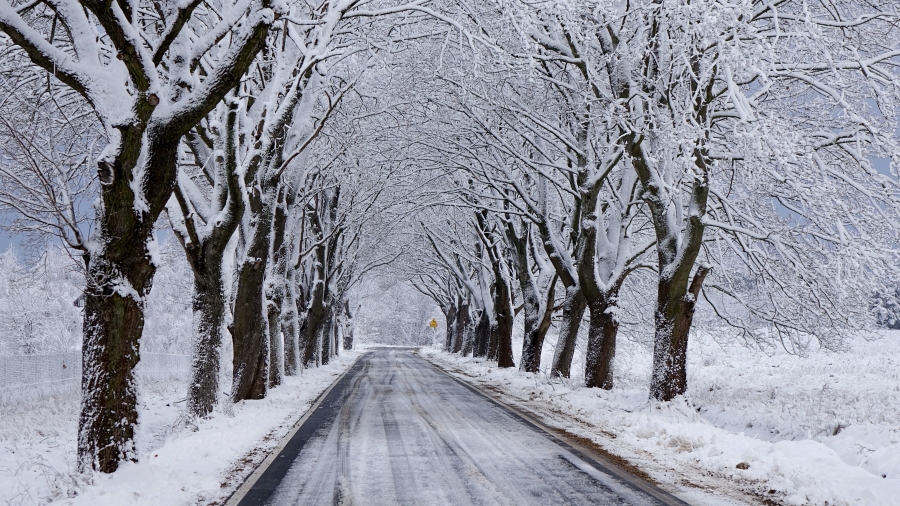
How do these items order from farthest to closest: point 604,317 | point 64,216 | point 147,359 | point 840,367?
point 147,359 → point 840,367 → point 604,317 → point 64,216

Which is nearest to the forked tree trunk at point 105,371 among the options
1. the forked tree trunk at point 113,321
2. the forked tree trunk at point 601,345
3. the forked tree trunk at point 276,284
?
the forked tree trunk at point 113,321

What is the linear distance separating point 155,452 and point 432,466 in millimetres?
3442

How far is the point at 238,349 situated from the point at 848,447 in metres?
11.1

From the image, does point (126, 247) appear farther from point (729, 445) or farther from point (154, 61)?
point (729, 445)

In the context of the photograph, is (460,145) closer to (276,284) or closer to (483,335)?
(276,284)

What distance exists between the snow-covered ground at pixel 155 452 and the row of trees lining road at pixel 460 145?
0.41 metres

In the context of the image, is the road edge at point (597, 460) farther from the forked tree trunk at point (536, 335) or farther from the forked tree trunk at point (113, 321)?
the forked tree trunk at point (536, 335)

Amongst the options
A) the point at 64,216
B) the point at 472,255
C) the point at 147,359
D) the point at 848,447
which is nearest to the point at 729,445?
the point at 848,447

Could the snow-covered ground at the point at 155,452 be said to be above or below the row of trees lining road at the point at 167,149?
below

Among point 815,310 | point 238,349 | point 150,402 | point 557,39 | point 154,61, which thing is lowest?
point 150,402

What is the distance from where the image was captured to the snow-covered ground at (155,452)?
586 cm

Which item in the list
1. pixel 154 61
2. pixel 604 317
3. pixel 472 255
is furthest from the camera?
pixel 472 255

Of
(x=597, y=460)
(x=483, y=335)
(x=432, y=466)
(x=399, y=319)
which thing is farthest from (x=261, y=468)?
(x=399, y=319)

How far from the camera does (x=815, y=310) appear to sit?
46.9ft
